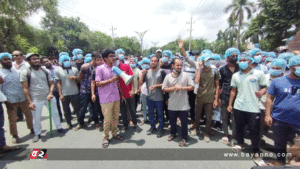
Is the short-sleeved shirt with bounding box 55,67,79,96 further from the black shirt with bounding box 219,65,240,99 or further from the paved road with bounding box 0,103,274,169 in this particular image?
the black shirt with bounding box 219,65,240,99

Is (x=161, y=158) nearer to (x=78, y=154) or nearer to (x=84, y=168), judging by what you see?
(x=84, y=168)

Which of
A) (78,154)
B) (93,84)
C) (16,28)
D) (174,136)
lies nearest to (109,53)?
(93,84)

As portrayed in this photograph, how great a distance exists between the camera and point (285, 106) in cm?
218

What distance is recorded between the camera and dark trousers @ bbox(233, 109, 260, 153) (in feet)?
8.85

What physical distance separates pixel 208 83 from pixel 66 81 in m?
3.70

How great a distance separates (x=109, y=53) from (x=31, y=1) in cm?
2039

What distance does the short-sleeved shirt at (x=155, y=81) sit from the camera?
358 centimetres

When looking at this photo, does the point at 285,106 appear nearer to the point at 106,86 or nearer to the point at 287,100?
the point at 287,100

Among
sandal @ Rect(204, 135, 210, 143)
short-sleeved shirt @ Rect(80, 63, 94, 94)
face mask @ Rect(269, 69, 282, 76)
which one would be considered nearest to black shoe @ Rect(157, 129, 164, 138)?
sandal @ Rect(204, 135, 210, 143)

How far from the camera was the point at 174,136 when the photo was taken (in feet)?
11.7

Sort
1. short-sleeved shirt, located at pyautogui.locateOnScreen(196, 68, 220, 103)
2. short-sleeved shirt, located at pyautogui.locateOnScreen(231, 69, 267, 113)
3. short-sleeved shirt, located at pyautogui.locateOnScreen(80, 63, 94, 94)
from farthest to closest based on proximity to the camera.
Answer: short-sleeved shirt, located at pyautogui.locateOnScreen(80, 63, 94, 94)
short-sleeved shirt, located at pyautogui.locateOnScreen(196, 68, 220, 103)
short-sleeved shirt, located at pyautogui.locateOnScreen(231, 69, 267, 113)

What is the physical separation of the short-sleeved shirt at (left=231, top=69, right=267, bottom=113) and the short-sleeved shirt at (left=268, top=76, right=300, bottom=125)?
0.38m

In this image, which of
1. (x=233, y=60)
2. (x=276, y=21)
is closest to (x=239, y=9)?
(x=276, y=21)

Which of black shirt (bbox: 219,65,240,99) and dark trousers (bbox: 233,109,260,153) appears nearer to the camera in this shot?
dark trousers (bbox: 233,109,260,153)
